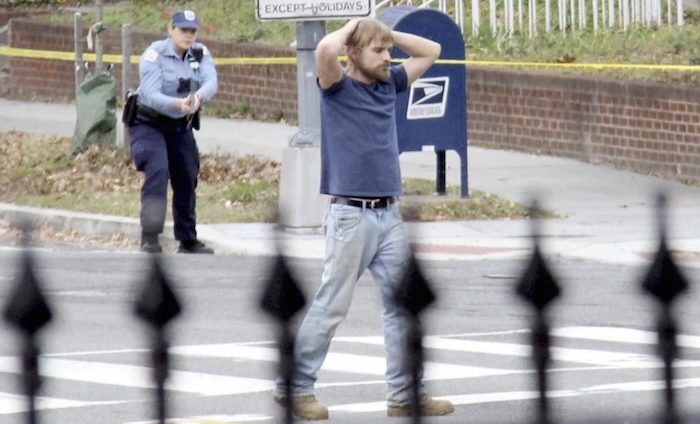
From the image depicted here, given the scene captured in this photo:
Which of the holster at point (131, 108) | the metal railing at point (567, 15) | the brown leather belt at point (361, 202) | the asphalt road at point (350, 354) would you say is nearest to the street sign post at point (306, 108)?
the holster at point (131, 108)

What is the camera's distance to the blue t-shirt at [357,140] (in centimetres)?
721

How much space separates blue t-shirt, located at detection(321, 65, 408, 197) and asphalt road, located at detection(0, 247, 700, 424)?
20.3 inches

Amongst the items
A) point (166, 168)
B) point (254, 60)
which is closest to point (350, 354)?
point (166, 168)

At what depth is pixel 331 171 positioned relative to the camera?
7.30m

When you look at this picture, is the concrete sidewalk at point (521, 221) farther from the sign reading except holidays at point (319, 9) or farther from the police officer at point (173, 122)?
the sign reading except holidays at point (319, 9)

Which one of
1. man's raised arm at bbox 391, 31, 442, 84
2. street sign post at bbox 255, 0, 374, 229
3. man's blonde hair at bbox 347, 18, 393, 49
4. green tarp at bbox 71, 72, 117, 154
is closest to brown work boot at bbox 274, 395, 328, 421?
man's blonde hair at bbox 347, 18, 393, 49

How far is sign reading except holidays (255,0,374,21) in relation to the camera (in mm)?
13195

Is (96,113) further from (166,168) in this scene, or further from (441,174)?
(166,168)

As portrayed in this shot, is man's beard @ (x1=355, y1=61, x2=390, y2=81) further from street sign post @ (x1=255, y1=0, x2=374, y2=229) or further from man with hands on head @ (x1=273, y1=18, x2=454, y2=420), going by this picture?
street sign post @ (x1=255, y1=0, x2=374, y2=229)

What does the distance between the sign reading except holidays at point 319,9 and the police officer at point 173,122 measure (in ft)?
2.58

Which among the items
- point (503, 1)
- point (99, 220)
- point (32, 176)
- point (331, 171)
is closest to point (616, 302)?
point (331, 171)


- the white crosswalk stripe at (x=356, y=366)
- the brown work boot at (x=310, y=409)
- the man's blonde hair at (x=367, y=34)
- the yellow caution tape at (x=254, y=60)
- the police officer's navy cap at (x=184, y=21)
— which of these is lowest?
the white crosswalk stripe at (x=356, y=366)

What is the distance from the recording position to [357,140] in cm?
728

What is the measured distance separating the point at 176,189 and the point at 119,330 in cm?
353
